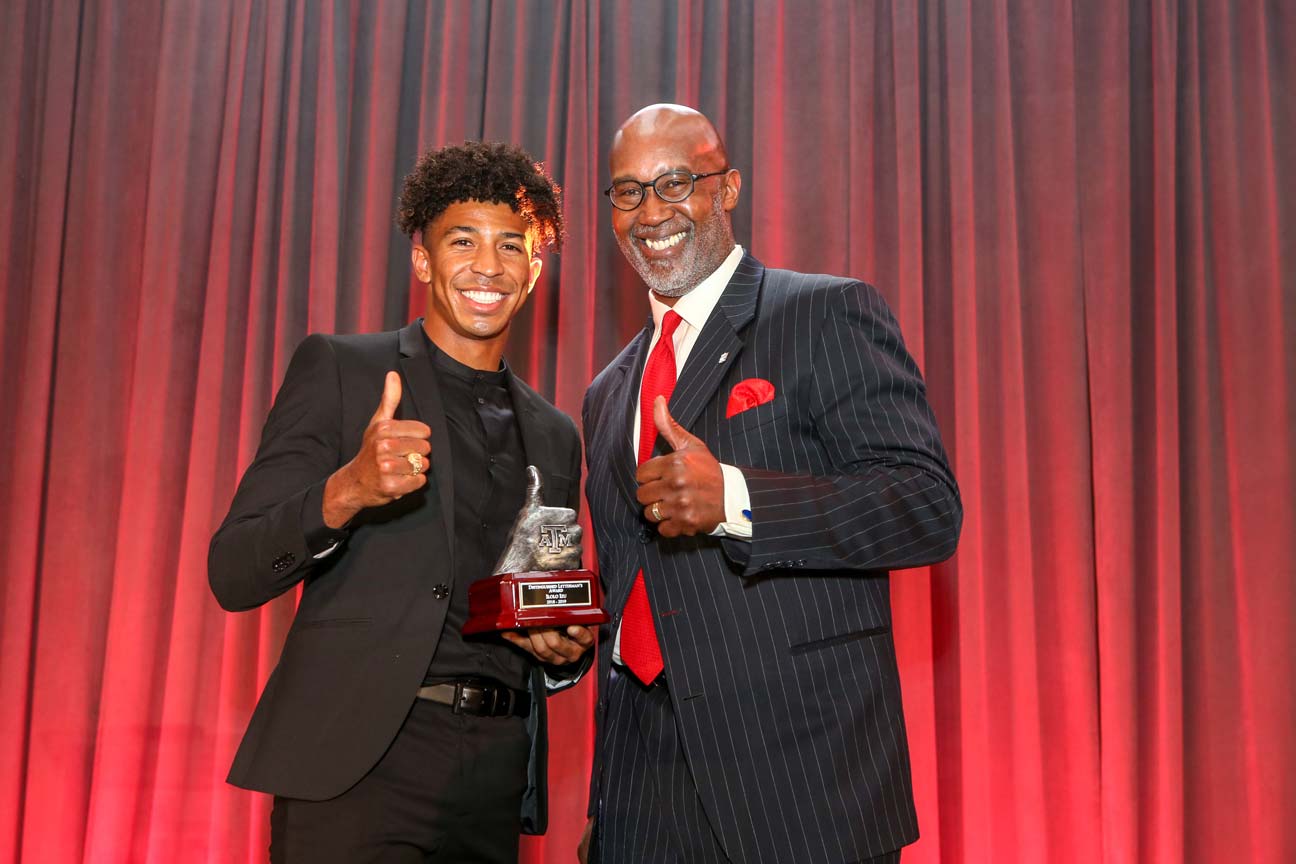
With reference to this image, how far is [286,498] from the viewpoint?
205 centimetres

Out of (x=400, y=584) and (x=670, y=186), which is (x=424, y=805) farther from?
(x=670, y=186)

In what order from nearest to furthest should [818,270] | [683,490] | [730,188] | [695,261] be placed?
[683,490]
[695,261]
[730,188]
[818,270]

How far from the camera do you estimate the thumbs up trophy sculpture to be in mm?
1969

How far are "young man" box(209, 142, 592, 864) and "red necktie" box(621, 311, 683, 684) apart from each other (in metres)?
0.15

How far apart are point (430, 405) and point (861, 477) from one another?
3.08 ft

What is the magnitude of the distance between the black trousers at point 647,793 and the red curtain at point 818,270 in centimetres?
141

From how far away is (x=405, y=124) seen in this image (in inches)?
150

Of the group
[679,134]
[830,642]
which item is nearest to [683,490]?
[830,642]

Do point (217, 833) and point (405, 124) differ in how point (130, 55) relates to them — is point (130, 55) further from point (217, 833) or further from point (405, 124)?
point (217, 833)

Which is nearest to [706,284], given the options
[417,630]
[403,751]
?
[417,630]

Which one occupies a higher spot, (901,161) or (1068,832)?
(901,161)

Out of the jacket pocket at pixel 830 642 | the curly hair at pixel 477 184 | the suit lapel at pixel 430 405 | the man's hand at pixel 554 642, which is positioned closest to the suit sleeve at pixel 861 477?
the jacket pocket at pixel 830 642

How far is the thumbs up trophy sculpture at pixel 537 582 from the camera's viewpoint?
1969 millimetres

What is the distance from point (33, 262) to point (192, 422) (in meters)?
0.84
